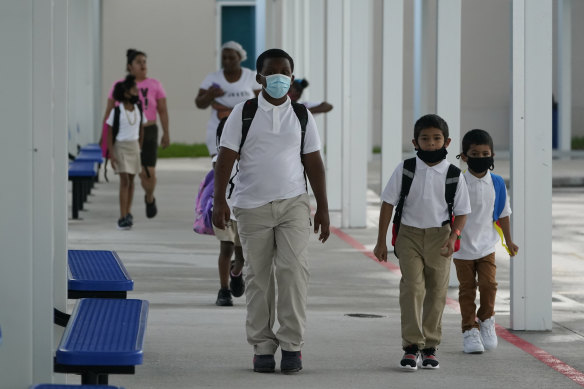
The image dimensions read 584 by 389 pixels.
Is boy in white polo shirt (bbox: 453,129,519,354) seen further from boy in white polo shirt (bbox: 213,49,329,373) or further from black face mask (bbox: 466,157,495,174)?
boy in white polo shirt (bbox: 213,49,329,373)

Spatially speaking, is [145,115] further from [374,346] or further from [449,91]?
[374,346]

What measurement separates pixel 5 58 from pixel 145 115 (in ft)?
38.7

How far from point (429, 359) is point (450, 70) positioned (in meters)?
4.42

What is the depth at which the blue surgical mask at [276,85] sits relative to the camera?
7453 mm

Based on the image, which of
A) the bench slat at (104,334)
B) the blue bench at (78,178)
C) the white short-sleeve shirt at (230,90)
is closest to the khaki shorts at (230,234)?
the white short-sleeve shirt at (230,90)

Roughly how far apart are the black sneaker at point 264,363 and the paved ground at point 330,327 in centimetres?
6

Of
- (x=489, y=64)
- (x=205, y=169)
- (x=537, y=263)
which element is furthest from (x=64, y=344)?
(x=489, y=64)

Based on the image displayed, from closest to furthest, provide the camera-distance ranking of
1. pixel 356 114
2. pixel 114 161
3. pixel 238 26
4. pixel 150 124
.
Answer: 1. pixel 114 161
2. pixel 356 114
3. pixel 150 124
4. pixel 238 26

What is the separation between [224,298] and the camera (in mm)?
9992

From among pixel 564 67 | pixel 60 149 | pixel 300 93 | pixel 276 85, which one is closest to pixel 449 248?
pixel 276 85

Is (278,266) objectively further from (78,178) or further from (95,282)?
(78,178)

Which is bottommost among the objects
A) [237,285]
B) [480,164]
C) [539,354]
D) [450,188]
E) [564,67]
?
[539,354]

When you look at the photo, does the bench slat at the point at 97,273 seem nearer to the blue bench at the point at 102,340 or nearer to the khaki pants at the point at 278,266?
the blue bench at the point at 102,340

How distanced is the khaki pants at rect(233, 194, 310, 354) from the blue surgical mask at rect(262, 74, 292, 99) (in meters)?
0.60
